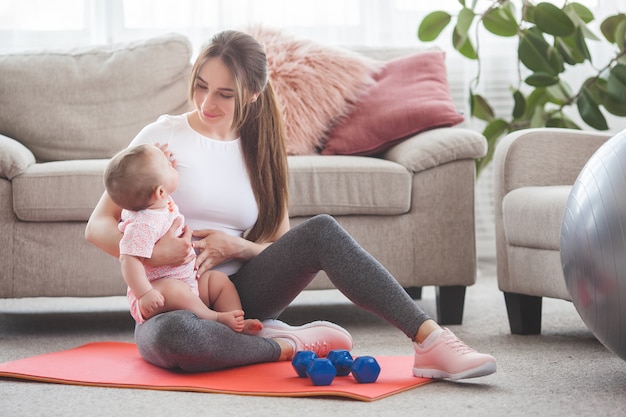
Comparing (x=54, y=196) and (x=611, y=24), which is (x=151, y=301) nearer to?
(x=54, y=196)

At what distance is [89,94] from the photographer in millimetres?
3084

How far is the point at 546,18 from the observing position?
3297 millimetres

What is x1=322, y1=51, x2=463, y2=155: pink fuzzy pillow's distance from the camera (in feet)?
9.42

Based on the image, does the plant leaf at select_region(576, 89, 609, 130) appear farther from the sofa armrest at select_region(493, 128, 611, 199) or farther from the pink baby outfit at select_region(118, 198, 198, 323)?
the pink baby outfit at select_region(118, 198, 198, 323)

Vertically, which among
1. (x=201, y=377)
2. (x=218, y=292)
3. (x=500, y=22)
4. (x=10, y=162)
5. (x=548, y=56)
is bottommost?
(x=201, y=377)

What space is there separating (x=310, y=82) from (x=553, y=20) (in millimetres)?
994

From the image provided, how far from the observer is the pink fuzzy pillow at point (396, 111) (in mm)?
2871

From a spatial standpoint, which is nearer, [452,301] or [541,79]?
[452,301]

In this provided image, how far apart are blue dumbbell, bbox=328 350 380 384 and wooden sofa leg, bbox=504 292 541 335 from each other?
785 millimetres

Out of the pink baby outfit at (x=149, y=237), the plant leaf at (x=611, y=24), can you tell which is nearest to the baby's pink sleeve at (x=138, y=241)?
the pink baby outfit at (x=149, y=237)

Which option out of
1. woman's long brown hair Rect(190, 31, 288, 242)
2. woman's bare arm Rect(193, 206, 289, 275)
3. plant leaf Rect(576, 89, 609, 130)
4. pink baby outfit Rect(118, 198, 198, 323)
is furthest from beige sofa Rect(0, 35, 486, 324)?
plant leaf Rect(576, 89, 609, 130)

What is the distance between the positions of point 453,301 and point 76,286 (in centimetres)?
111

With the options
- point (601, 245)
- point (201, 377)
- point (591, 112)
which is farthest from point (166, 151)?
point (591, 112)

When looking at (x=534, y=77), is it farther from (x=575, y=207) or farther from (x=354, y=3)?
(x=575, y=207)
